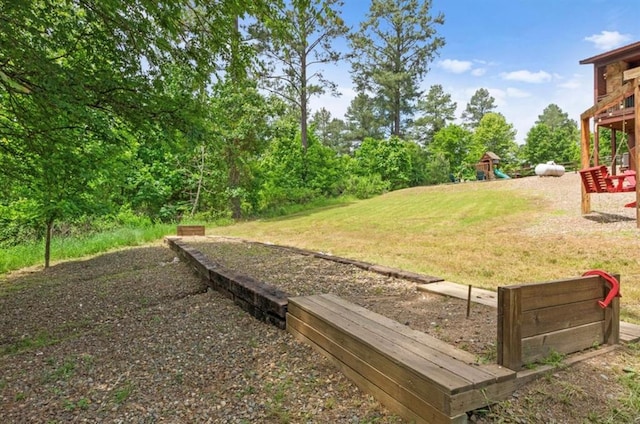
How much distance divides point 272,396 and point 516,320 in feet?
4.72

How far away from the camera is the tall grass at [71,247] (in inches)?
321

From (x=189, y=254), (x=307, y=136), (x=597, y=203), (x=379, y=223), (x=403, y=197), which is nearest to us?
(x=189, y=254)

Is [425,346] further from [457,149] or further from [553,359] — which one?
[457,149]

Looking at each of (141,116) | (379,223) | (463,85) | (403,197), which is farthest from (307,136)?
(463,85)

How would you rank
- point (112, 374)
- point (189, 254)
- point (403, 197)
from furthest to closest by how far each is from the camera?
1. point (403, 197)
2. point (189, 254)
3. point (112, 374)

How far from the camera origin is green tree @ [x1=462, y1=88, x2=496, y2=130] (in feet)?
145

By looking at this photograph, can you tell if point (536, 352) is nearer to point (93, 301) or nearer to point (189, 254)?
point (93, 301)

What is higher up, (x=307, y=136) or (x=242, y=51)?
(x=307, y=136)

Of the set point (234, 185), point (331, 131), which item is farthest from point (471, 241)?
point (331, 131)

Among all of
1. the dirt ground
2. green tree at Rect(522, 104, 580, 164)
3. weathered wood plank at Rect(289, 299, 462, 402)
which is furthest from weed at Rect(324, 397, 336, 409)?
green tree at Rect(522, 104, 580, 164)

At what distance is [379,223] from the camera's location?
1171 centimetres

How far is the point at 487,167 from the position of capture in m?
25.1

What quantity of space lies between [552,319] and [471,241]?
561 centimetres

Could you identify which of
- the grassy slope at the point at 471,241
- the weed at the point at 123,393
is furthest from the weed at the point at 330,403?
the grassy slope at the point at 471,241
